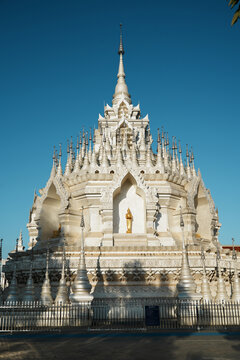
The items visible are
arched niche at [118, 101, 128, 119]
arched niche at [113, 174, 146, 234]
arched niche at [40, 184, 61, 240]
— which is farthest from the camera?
arched niche at [118, 101, 128, 119]

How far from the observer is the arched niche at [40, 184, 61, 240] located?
96.5ft

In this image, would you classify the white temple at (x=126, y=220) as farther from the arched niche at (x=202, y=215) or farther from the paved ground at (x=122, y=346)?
the paved ground at (x=122, y=346)

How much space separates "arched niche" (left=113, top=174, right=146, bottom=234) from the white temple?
0.23ft

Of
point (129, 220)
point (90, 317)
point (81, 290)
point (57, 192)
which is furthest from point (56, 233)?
point (90, 317)

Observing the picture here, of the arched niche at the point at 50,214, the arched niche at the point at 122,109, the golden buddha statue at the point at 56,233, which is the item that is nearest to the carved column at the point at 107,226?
the golden buddha statue at the point at 56,233

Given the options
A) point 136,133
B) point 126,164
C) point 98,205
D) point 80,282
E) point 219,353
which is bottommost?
point 219,353

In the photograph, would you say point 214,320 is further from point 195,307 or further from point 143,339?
point 143,339

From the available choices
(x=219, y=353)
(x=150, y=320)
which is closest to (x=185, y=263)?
(x=150, y=320)

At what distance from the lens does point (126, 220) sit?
26.6 m

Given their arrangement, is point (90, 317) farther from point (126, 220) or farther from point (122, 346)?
point (126, 220)

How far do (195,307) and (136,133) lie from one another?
20937 millimetres

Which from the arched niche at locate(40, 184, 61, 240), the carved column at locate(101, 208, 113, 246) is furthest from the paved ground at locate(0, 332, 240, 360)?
the arched niche at locate(40, 184, 61, 240)

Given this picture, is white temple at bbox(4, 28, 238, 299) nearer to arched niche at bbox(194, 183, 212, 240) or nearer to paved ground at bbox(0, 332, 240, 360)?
arched niche at bbox(194, 183, 212, 240)

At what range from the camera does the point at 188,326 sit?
1591 cm
